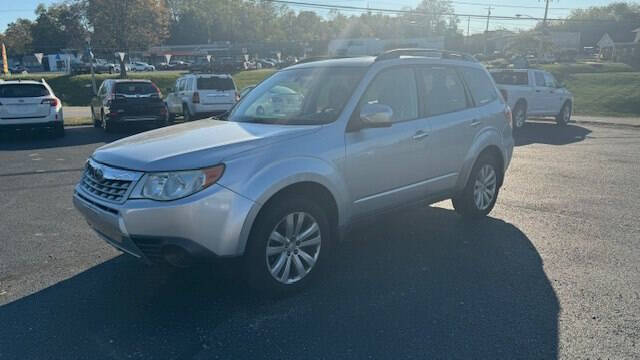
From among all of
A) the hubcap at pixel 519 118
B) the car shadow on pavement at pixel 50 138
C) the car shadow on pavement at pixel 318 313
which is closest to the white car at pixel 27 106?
the car shadow on pavement at pixel 50 138

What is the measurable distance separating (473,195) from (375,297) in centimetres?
240

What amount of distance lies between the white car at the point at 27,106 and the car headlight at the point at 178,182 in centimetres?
1153

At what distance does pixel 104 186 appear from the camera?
388cm

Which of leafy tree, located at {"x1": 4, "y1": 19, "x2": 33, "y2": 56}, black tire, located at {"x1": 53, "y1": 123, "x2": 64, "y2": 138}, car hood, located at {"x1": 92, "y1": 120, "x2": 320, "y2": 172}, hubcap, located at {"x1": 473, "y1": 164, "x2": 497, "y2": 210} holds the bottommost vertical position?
black tire, located at {"x1": 53, "y1": 123, "x2": 64, "y2": 138}

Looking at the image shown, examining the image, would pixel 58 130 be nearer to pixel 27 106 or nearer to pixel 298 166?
pixel 27 106

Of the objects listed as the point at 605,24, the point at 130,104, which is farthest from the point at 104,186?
the point at 605,24

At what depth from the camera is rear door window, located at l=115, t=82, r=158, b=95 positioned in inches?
587

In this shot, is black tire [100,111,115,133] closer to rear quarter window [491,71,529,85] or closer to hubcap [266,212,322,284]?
rear quarter window [491,71,529,85]

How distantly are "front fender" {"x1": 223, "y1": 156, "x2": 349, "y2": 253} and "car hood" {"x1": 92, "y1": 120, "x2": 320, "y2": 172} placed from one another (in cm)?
21

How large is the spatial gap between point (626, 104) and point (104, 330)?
25854 mm

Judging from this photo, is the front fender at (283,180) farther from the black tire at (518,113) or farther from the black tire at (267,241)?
the black tire at (518,113)

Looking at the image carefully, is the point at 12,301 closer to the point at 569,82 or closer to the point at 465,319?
the point at 465,319

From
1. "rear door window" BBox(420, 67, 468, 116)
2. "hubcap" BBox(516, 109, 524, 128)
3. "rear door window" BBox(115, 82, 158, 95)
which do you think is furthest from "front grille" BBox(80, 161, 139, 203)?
"hubcap" BBox(516, 109, 524, 128)

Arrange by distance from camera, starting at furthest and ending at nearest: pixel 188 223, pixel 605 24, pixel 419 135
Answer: pixel 605 24 → pixel 419 135 → pixel 188 223
